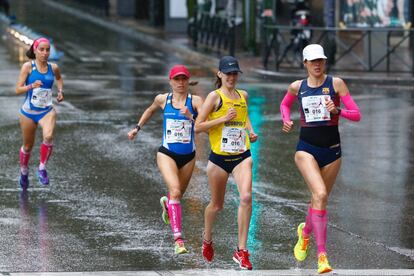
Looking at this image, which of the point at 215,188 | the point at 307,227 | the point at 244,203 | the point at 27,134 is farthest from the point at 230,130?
the point at 27,134

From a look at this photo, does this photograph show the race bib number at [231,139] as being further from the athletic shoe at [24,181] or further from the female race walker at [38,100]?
the athletic shoe at [24,181]

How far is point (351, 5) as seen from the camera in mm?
32969

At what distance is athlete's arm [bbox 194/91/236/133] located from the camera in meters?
11.2

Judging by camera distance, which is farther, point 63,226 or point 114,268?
point 63,226

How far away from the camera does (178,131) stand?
11.8m

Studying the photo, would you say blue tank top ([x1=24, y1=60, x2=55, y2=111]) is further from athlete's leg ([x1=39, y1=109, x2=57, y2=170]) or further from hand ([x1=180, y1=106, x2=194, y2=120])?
hand ([x1=180, y1=106, x2=194, y2=120])

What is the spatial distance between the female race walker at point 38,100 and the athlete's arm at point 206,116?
4588 millimetres

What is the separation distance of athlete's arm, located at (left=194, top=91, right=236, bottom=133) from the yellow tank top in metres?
0.06

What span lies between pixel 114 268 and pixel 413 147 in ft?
28.7

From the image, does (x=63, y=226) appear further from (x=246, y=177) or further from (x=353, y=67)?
(x=353, y=67)

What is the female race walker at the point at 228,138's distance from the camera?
11188 mm

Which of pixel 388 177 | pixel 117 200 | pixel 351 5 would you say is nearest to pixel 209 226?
pixel 117 200

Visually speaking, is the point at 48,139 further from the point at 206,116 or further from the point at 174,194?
the point at 206,116

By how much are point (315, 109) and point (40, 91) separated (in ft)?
17.4
